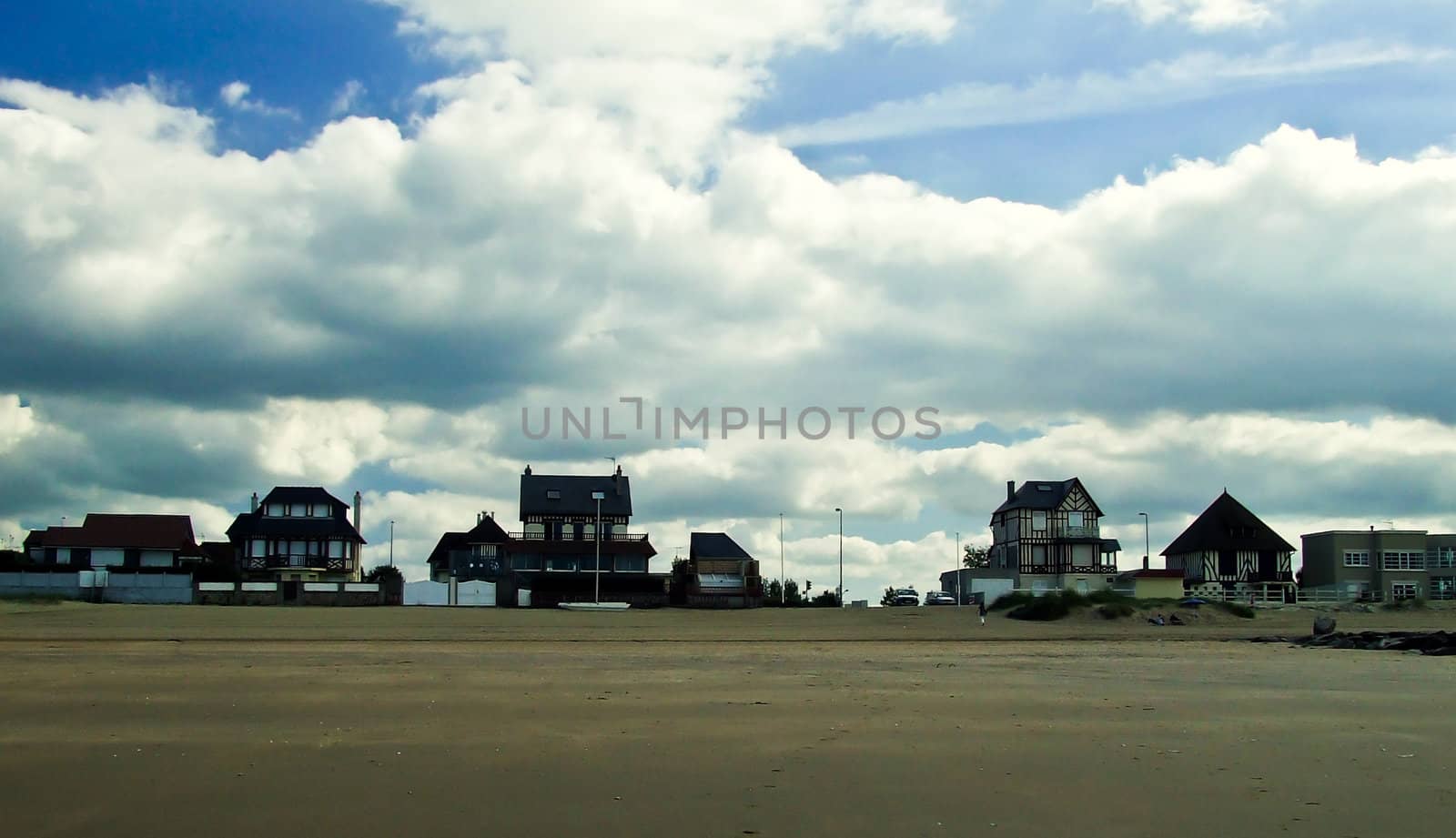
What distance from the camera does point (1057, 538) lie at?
82.6 meters

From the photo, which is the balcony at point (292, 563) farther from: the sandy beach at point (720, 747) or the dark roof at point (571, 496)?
the sandy beach at point (720, 747)

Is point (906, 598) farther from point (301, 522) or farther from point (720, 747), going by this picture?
point (720, 747)

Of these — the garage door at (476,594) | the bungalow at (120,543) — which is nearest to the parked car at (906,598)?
the garage door at (476,594)

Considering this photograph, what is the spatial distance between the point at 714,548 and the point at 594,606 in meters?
19.0

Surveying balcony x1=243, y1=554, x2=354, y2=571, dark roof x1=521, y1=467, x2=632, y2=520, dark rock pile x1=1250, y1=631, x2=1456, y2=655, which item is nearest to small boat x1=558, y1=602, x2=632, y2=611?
dark roof x1=521, y1=467, x2=632, y2=520

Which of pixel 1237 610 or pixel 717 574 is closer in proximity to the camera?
pixel 1237 610

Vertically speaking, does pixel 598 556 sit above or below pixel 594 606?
above

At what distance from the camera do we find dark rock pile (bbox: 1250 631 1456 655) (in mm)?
24625

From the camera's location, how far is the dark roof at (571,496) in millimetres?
86688

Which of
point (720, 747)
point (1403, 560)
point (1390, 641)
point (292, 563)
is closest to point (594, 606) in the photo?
point (292, 563)

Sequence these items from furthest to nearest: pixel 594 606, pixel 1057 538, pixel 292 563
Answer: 1. pixel 292 563
2. pixel 1057 538
3. pixel 594 606

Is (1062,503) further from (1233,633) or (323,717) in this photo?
(323,717)

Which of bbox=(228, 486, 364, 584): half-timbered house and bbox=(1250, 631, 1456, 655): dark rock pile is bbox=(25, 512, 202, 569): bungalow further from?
bbox=(1250, 631, 1456, 655): dark rock pile

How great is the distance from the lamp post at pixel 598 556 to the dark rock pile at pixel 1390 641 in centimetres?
5035
